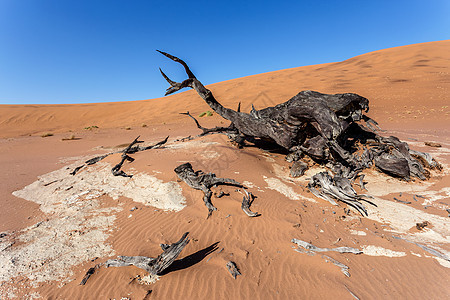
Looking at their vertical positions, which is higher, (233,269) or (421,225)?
(233,269)

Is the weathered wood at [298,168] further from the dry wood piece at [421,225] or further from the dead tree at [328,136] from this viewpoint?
the dry wood piece at [421,225]

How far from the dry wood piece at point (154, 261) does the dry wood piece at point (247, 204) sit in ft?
5.27

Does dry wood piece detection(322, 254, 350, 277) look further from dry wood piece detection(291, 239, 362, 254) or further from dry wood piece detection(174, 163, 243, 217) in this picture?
dry wood piece detection(174, 163, 243, 217)

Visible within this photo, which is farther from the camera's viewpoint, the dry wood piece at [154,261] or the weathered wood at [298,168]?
the weathered wood at [298,168]

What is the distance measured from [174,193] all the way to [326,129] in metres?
4.48

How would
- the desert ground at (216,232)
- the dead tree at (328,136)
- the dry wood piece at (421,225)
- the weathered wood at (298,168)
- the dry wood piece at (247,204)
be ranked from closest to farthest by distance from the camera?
the desert ground at (216,232) < the dry wood piece at (421,225) < the dry wood piece at (247,204) < the dead tree at (328,136) < the weathered wood at (298,168)

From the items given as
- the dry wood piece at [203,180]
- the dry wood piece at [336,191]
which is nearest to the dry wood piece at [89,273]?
the dry wood piece at [203,180]

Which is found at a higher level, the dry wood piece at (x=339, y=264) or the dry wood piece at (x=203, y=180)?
the dry wood piece at (x=203, y=180)

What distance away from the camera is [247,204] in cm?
429

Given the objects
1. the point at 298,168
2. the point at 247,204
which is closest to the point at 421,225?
the point at 298,168

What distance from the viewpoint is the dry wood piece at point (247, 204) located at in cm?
402

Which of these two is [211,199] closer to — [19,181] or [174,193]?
[174,193]

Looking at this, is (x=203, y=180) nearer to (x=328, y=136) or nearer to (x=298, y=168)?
(x=298, y=168)

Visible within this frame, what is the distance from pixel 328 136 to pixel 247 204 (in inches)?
130
